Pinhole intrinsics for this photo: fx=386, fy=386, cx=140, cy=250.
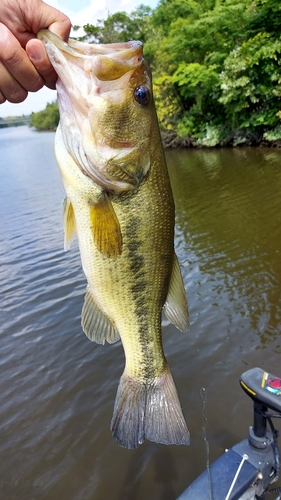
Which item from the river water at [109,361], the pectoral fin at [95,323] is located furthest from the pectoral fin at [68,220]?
the river water at [109,361]

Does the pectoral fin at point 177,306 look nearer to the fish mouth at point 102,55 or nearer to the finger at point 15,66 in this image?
the fish mouth at point 102,55

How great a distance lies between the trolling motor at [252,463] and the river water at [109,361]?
1.33 metres

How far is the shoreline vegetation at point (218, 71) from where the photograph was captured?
1933 cm

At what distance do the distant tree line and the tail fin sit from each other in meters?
19.9

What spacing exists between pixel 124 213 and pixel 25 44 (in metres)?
0.83

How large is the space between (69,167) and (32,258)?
8.05 metres

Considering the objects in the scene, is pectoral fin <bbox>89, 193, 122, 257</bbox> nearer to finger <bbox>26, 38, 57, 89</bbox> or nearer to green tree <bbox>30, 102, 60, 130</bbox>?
finger <bbox>26, 38, 57, 89</bbox>

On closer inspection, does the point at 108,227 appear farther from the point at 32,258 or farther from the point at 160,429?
the point at 32,258

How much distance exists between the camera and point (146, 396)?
79.7 inches

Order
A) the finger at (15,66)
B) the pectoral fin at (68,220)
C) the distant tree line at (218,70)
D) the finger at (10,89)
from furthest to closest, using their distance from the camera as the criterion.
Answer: the distant tree line at (218,70), the pectoral fin at (68,220), the finger at (10,89), the finger at (15,66)

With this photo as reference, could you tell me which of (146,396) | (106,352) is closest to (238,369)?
(106,352)

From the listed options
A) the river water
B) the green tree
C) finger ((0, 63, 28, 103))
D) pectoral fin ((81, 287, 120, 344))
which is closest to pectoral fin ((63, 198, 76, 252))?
pectoral fin ((81, 287, 120, 344))

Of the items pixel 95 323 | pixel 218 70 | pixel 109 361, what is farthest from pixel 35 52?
pixel 218 70

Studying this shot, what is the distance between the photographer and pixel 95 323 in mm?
2014
